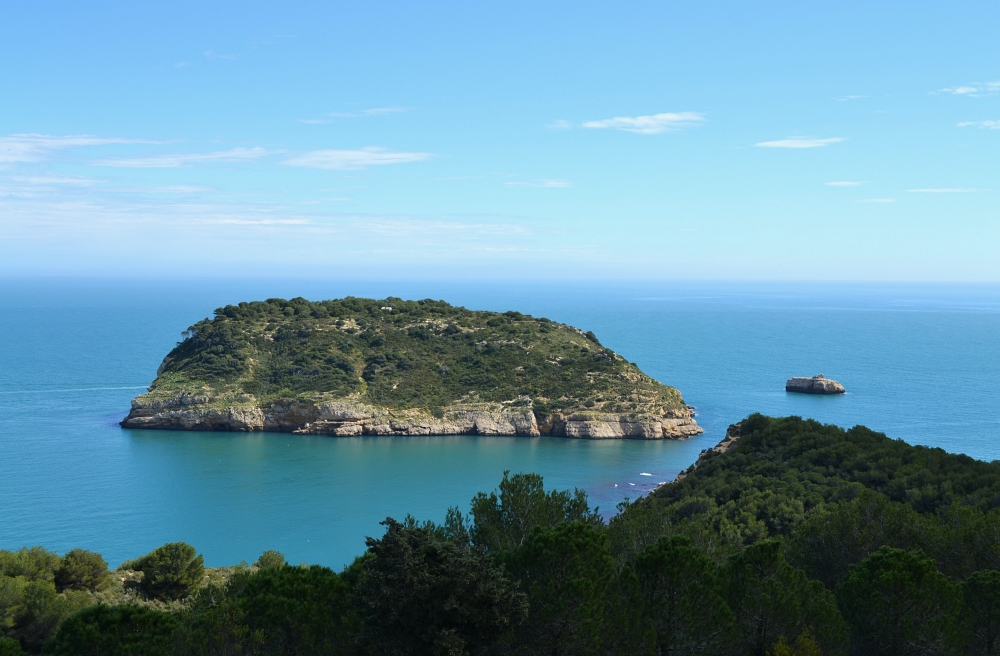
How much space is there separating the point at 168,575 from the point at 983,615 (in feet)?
70.7

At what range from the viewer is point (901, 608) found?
14758 mm

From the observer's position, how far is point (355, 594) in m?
14.2

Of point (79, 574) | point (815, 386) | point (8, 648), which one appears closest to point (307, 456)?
point (79, 574)

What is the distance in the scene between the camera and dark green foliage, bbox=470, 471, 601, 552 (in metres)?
19.3

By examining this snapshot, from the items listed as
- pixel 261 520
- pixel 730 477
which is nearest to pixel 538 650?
pixel 730 477

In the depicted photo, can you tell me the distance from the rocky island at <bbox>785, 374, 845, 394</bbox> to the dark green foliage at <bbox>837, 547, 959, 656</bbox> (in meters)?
70.1

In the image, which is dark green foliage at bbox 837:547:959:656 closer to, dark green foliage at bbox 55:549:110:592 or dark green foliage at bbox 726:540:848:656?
dark green foliage at bbox 726:540:848:656

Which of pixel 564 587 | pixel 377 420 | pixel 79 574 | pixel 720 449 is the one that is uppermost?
pixel 564 587

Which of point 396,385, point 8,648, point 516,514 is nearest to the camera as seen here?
point 8,648

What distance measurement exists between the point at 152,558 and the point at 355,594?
14.6 m

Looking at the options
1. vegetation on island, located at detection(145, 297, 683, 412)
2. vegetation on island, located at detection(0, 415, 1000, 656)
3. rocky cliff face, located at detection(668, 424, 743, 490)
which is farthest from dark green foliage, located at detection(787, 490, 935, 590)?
vegetation on island, located at detection(145, 297, 683, 412)

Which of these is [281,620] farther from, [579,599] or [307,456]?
[307,456]

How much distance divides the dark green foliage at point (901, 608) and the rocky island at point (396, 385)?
47140 mm

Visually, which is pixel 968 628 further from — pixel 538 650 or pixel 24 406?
pixel 24 406
